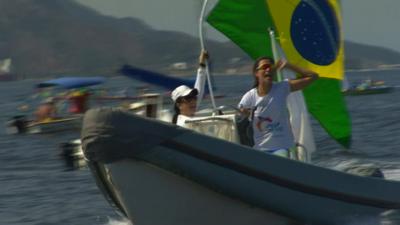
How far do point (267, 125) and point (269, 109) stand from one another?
172 mm

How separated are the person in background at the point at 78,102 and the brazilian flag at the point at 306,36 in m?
27.9

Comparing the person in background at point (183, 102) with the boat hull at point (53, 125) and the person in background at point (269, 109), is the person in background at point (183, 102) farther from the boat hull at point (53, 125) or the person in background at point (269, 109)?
the boat hull at point (53, 125)

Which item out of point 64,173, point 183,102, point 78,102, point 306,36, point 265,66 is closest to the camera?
point 265,66

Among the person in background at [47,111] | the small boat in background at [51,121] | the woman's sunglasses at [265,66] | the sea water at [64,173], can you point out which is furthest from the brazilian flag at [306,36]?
the person in background at [47,111]

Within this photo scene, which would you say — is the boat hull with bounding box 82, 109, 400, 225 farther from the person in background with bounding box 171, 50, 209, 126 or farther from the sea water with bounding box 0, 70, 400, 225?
the sea water with bounding box 0, 70, 400, 225

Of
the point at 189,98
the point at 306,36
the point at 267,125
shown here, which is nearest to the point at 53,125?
the point at 306,36

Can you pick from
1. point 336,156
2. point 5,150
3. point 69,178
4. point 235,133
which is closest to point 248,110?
point 235,133

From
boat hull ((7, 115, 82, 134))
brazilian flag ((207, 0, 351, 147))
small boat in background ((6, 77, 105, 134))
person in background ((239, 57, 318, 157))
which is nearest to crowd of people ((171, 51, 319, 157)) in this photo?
A: person in background ((239, 57, 318, 157))

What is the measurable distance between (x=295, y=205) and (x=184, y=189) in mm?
1216

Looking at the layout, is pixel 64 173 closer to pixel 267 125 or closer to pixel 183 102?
pixel 183 102

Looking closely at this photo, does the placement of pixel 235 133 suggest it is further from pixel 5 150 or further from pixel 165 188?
pixel 5 150

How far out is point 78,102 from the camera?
136 ft

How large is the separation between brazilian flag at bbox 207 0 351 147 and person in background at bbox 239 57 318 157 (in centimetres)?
229

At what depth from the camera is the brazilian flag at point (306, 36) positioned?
44.8ft
